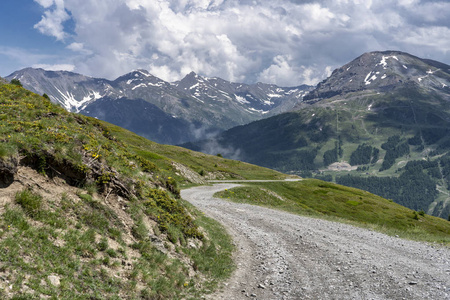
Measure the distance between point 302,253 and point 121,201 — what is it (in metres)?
13.7

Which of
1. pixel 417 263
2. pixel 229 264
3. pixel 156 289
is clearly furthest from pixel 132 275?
pixel 417 263

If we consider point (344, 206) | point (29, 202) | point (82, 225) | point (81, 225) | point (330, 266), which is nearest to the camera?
point (29, 202)

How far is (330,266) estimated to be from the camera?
18328 millimetres

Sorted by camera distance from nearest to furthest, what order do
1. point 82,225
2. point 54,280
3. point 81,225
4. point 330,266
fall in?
point 54,280 < point 81,225 < point 82,225 < point 330,266

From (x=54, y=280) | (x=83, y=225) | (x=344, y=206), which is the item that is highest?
(x=83, y=225)

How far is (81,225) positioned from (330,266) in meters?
15.1

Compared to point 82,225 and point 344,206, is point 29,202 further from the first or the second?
point 344,206

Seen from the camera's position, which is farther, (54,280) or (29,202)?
(29,202)

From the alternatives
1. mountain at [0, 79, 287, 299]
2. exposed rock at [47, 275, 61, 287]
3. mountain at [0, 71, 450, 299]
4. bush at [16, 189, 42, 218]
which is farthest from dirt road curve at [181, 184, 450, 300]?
bush at [16, 189, 42, 218]

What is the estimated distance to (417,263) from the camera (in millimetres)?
19109

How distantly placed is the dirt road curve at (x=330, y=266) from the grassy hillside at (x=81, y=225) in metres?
2.42

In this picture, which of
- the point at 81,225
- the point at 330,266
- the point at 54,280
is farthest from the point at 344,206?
the point at 54,280

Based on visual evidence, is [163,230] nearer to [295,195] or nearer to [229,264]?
[229,264]

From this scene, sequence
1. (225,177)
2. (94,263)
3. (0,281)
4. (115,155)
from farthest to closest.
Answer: (225,177), (115,155), (94,263), (0,281)
